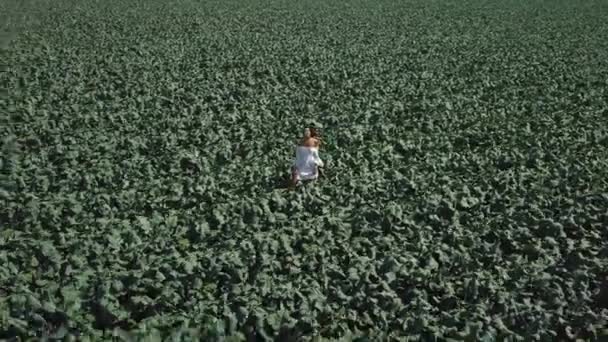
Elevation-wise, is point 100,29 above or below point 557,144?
below

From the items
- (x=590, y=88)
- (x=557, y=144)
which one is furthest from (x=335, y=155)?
(x=590, y=88)

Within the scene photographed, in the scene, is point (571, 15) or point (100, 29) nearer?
point (100, 29)

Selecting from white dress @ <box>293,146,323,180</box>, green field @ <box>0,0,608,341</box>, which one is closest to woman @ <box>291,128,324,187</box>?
white dress @ <box>293,146,323,180</box>

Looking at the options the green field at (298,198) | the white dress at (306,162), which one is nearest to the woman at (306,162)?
the white dress at (306,162)

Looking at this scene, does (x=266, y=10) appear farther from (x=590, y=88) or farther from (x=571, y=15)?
(x=590, y=88)

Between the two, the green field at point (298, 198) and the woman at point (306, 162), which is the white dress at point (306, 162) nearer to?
the woman at point (306, 162)

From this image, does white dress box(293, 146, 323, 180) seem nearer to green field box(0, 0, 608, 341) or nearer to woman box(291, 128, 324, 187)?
woman box(291, 128, 324, 187)
